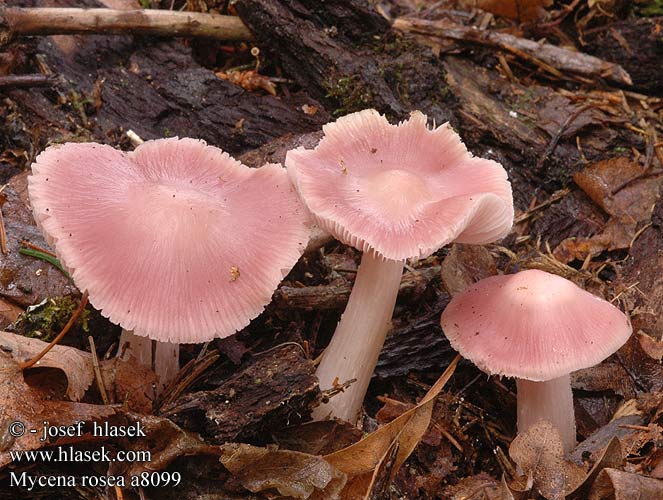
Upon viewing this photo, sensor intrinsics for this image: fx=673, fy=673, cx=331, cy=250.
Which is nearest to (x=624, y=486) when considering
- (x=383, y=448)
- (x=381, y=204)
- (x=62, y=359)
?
(x=383, y=448)

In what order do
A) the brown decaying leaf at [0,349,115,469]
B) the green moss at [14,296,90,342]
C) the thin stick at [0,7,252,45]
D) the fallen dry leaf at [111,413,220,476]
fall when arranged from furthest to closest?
1. the thin stick at [0,7,252,45]
2. the green moss at [14,296,90,342]
3. the fallen dry leaf at [111,413,220,476]
4. the brown decaying leaf at [0,349,115,469]

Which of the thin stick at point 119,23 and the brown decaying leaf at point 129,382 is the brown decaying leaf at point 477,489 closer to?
the brown decaying leaf at point 129,382

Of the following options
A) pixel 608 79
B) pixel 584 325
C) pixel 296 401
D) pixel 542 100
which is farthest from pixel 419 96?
pixel 296 401

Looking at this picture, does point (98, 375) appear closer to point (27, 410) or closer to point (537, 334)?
point (27, 410)

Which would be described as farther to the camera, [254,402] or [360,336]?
[360,336]

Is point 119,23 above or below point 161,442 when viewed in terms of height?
above

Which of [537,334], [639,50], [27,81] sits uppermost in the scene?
[639,50]

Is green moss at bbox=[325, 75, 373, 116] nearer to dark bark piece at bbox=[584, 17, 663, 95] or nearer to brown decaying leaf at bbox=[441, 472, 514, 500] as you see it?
dark bark piece at bbox=[584, 17, 663, 95]

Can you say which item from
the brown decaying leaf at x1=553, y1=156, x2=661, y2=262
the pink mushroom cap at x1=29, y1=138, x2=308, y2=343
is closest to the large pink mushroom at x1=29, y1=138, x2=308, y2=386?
the pink mushroom cap at x1=29, y1=138, x2=308, y2=343
